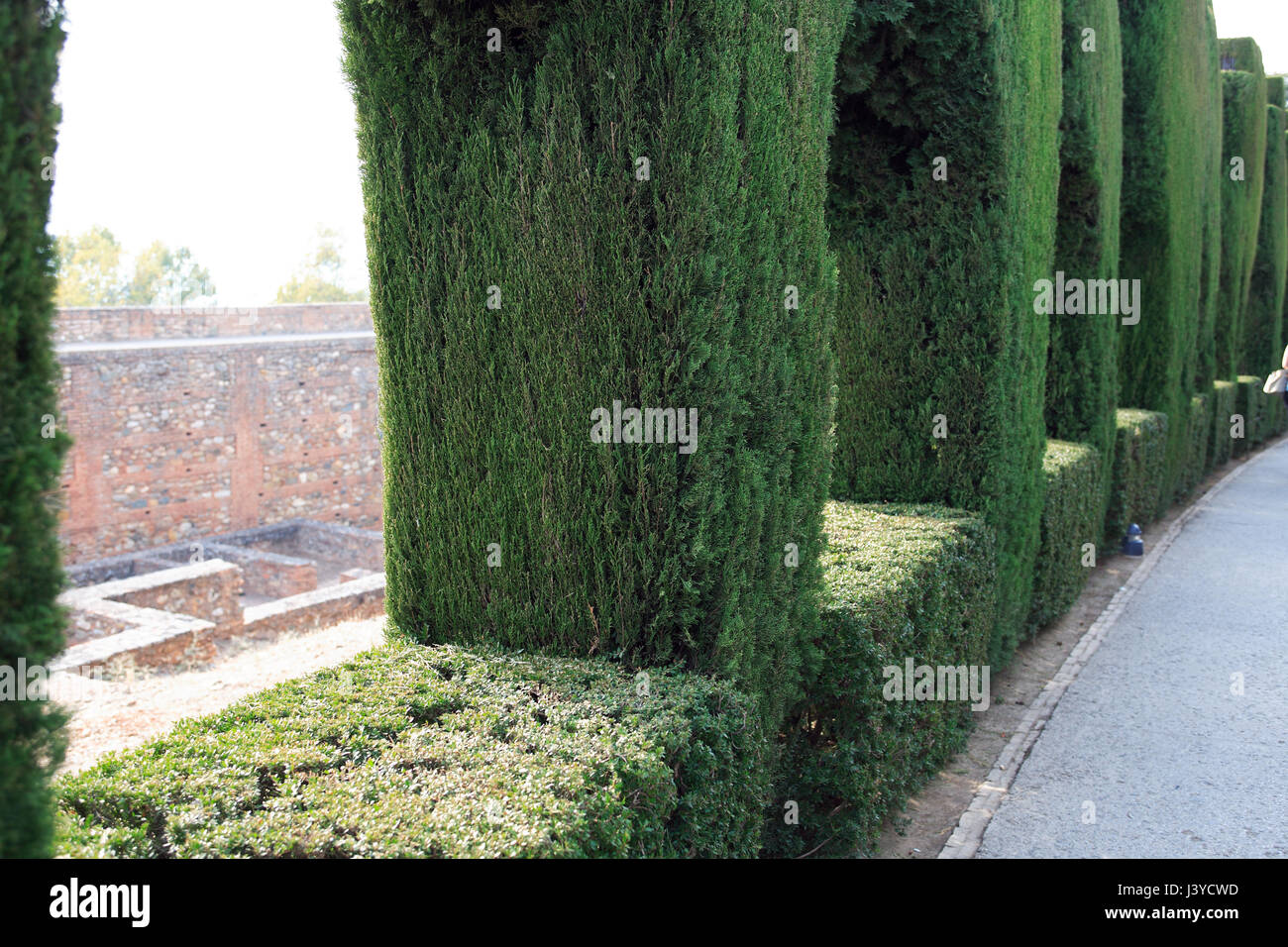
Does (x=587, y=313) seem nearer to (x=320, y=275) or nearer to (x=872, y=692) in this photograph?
(x=872, y=692)

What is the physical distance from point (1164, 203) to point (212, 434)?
18.8 meters

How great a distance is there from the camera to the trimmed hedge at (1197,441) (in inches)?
621

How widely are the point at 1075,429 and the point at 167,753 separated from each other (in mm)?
9972

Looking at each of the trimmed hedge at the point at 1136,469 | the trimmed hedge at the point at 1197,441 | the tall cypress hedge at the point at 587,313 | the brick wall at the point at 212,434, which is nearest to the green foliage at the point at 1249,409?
the trimmed hedge at the point at 1197,441

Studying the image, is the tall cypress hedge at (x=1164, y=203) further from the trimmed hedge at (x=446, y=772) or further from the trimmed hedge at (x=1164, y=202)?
the trimmed hedge at (x=446, y=772)

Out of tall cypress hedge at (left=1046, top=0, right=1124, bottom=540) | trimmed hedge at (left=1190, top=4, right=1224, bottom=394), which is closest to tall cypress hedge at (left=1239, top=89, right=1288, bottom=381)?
trimmed hedge at (left=1190, top=4, right=1224, bottom=394)

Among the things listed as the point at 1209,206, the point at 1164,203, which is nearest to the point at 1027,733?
the point at 1164,203

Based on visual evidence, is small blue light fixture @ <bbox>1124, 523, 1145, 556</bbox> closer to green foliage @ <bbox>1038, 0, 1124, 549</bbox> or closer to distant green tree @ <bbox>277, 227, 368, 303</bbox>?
green foliage @ <bbox>1038, 0, 1124, 549</bbox>

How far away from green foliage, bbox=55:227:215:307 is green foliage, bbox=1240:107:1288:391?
142ft

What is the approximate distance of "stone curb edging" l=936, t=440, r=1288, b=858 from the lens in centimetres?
518

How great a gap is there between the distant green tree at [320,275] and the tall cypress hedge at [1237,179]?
5351 cm
